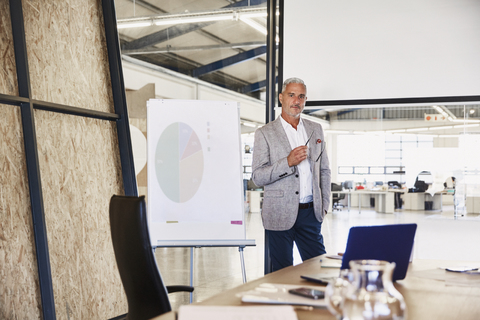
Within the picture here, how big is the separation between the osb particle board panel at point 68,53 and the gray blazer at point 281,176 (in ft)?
4.69

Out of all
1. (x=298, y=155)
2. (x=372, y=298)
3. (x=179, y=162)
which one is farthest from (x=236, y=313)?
(x=179, y=162)

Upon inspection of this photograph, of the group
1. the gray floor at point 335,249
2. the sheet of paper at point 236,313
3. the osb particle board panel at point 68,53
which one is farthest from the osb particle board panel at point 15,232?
the sheet of paper at point 236,313

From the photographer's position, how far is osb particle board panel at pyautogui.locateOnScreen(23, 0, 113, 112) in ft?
10.3

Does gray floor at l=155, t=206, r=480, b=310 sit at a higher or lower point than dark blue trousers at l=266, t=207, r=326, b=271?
lower

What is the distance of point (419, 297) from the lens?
137cm

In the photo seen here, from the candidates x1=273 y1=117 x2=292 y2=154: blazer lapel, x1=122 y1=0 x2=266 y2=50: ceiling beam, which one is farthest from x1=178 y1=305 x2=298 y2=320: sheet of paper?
x1=122 y1=0 x2=266 y2=50: ceiling beam

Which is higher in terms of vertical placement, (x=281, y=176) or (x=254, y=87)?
(x=254, y=87)

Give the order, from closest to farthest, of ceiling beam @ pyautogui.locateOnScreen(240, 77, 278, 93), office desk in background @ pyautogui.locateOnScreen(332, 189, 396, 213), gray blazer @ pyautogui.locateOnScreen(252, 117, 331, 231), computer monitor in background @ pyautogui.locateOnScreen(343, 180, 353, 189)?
1. gray blazer @ pyautogui.locateOnScreen(252, 117, 331, 231)
2. computer monitor in background @ pyautogui.locateOnScreen(343, 180, 353, 189)
3. office desk in background @ pyautogui.locateOnScreen(332, 189, 396, 213)
4. ceiling beam @ pyautogui.locateOnScreen(240, 77, 278, 93)

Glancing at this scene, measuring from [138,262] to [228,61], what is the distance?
10.4ft

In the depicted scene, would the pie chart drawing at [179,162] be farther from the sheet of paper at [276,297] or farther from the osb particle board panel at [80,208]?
the sheet of paper at [276,297]

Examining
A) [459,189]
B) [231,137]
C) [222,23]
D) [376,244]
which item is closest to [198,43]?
[222,23]

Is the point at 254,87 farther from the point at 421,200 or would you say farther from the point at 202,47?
the point at 421,200

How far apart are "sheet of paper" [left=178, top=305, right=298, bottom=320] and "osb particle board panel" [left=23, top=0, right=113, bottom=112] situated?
8.38 ft

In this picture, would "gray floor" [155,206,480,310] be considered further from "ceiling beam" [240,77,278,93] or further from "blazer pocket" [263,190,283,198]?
"ceiling beam" [240,77,278,93]
